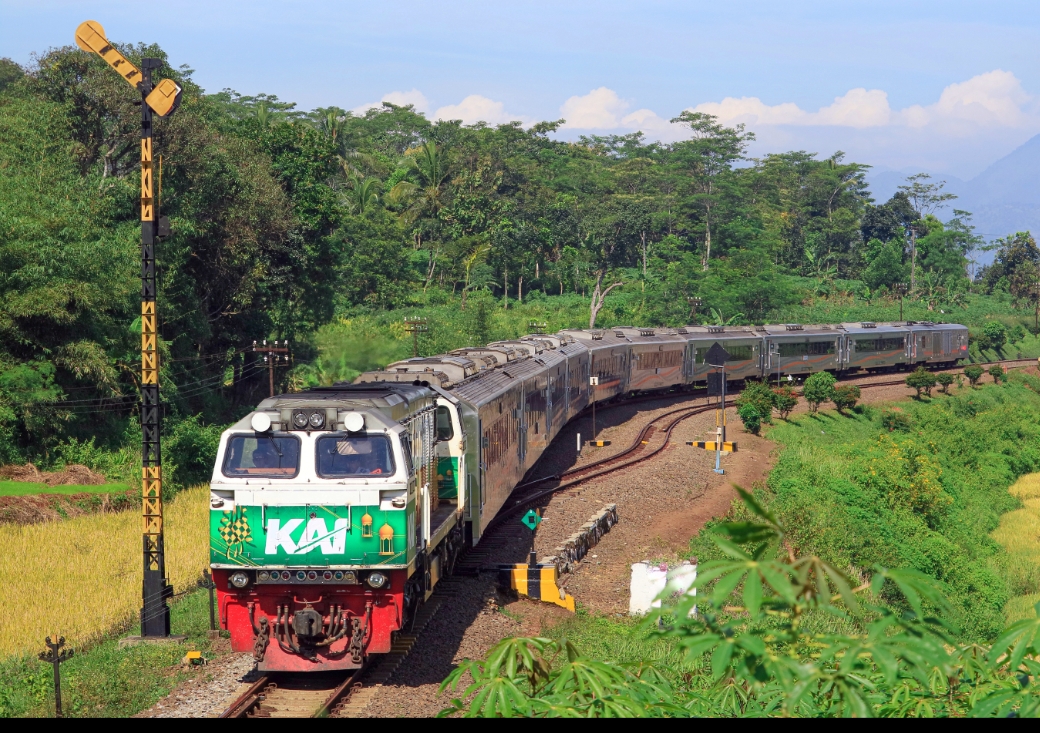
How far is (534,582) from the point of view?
58.0 ft

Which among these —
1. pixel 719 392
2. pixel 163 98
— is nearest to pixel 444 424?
pixel 163 98

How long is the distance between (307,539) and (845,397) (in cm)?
3484

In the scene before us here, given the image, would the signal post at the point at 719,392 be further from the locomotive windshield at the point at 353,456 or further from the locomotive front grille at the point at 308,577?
the locomotive front grille at the point at 308,577

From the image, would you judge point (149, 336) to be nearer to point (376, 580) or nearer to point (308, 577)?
point (308, 577)

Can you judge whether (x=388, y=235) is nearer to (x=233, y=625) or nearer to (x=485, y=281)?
(x=485, y=281)

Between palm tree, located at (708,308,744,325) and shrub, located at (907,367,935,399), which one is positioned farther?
palm tree, located at (708,308,744,325)

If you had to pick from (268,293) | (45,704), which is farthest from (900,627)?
(268,293)

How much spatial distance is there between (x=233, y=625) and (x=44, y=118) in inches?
1119

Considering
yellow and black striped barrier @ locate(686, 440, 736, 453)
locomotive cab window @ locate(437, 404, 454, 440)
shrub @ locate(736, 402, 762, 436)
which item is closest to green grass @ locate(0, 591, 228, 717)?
locomotive cab window @ locate(437, 404, 454, 440)

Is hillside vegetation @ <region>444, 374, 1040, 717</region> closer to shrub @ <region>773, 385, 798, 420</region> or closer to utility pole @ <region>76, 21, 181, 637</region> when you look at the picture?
shrub @ <region>773, 385, 798, 420</region>

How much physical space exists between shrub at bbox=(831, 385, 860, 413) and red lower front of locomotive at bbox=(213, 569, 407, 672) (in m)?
34.1

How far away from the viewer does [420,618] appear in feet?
49.1

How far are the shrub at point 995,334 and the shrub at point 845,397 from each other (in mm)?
36918

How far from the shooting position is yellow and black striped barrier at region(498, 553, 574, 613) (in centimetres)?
1761
